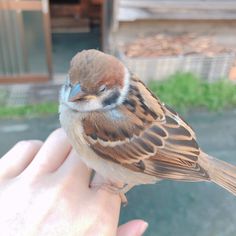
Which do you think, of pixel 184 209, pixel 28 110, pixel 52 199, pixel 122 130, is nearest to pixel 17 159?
pixel 52 199

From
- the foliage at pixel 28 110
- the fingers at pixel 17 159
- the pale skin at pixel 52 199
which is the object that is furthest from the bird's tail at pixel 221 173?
the foliage at pixel 28 110

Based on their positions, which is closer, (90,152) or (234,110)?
(90,152)

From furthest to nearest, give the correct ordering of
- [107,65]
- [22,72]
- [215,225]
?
[22,72] < [215,225] < [107,65]

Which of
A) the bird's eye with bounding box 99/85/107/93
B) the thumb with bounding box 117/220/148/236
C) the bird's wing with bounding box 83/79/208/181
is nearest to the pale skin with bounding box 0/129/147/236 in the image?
the thumb with bounding box 117/220/148/236

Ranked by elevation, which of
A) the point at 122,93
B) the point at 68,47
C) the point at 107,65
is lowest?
the point at 68,47

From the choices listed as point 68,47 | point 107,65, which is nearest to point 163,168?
point 107,65

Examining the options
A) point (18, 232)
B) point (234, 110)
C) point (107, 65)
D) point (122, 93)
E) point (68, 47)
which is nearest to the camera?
point (18, 232)

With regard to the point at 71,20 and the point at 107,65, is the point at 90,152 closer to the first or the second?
the point at 107,65
